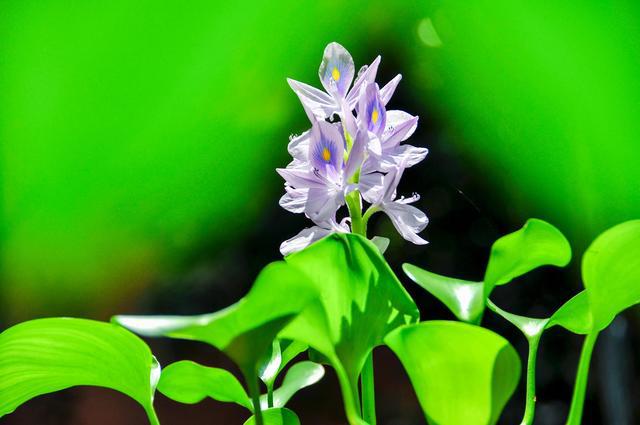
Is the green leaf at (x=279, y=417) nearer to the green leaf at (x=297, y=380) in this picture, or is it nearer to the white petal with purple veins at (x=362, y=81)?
the green leaf at (x=297, y=380)

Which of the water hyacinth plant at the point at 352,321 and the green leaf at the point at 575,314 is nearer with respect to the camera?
the water hyacinth plant at the point at 352,321

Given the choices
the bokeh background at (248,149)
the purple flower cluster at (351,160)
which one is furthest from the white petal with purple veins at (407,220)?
the bokeh background at (248,149)

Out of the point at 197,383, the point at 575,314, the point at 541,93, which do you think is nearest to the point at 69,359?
the point at 197,383

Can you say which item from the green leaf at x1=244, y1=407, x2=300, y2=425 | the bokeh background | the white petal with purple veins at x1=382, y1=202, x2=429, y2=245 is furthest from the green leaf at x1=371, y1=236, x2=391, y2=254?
the bokeh background

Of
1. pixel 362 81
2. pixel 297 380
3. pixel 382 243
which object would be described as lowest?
pixel 297 380

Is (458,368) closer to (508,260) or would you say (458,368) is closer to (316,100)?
(508,260)

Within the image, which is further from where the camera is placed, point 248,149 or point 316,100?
point 248,149

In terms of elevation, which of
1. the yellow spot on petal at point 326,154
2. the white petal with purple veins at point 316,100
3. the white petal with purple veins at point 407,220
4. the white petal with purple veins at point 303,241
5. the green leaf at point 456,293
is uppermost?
the white petal with purple veins at point 316,100

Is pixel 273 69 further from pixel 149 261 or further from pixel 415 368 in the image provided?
pixel 415 368
